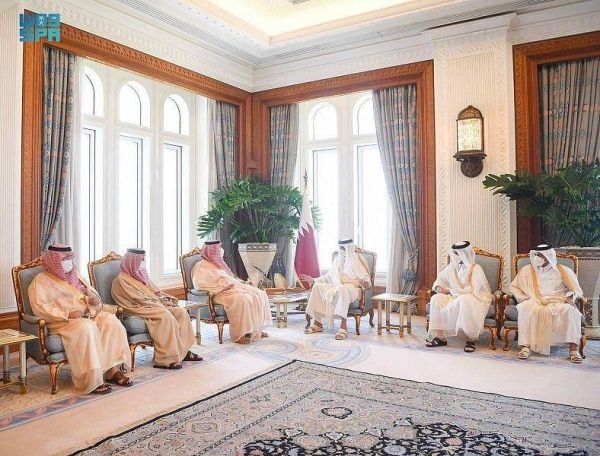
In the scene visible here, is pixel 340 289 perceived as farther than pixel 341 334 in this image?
Yes

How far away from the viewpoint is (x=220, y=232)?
331 inches

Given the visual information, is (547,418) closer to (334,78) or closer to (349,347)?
(349,347)

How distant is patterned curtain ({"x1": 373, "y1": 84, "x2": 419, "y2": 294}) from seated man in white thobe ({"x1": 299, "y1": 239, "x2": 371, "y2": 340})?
1.23m

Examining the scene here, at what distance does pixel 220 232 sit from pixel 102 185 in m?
2.01

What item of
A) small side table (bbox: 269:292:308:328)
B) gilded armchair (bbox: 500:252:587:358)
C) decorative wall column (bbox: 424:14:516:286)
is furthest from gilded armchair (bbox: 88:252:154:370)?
decorative wall column (bbox: 424:14:516:286)

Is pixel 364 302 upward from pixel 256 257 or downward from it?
downward

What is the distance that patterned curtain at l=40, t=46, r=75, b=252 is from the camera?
18.6 feet

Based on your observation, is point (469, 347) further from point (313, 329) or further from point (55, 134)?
point (55, 134)

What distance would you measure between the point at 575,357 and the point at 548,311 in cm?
47

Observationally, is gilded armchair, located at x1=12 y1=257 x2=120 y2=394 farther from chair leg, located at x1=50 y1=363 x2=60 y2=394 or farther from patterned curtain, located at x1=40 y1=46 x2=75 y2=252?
patterned curtain, located at x1=40 y1=46 x2=75 y2=252

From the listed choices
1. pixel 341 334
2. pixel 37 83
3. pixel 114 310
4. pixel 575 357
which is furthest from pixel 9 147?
pixel 575 357

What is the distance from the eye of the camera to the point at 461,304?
536cm

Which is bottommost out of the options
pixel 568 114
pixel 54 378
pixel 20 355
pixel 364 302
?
pixel 54 378

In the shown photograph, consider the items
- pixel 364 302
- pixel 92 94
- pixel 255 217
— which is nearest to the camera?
pixel 364 302
